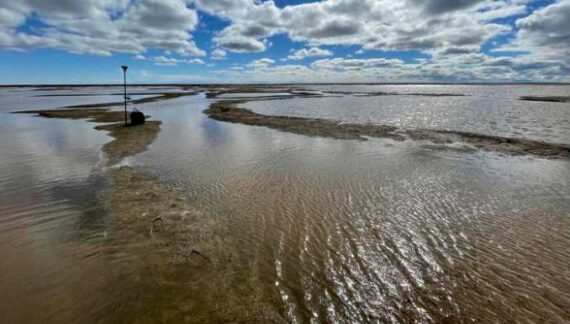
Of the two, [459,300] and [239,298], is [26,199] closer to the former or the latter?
[239,298]

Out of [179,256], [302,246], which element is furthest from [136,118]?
[302,246]

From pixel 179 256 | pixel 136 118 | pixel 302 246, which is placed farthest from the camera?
pixel 136 118

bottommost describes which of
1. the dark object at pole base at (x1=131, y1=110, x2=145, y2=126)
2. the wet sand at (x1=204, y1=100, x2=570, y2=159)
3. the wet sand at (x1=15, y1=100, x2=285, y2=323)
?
the wet sand at (x1=15, y1=100, x2=285, y2=323)

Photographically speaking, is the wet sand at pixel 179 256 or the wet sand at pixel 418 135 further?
the wet sand at pixel 418 135

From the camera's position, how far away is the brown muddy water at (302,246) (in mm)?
5465

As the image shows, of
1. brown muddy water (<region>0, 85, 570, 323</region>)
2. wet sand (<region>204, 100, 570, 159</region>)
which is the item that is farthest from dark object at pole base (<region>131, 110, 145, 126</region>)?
brown muddy water (<region>0, 85, 570, 323</region>)

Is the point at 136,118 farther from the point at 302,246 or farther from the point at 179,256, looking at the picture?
the point at 302,246

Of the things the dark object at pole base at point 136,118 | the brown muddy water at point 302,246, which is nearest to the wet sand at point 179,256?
the brown muddy water at point 302,246

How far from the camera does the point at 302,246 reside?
7500 mm

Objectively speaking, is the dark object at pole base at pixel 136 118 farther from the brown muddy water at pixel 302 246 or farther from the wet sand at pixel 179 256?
the wet sand at pixel 179 256

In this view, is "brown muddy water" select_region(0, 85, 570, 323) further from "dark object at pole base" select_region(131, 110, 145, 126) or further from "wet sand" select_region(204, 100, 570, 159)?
"dark object at pole base" select_region(131, 110, 145, 126)

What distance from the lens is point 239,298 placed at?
223 inches

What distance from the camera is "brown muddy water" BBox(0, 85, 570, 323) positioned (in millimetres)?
5465

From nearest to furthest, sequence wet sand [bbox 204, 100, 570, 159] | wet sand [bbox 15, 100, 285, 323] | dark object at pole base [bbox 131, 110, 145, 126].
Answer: wet sand [bbox 15, 100, 285, 323] → wet sand [bbox 204, 100, 570, 159] → dark object at pole base [bbox 131, 110, 145, 126]
